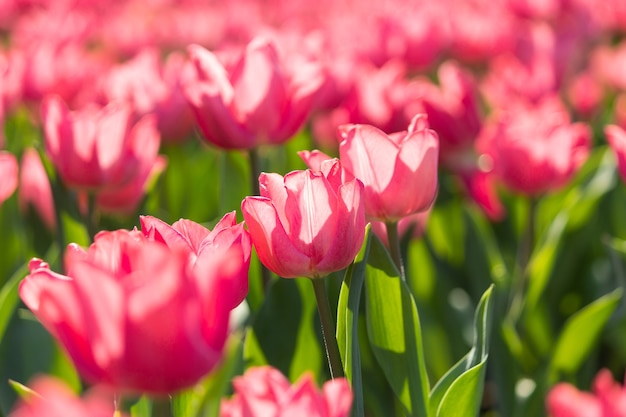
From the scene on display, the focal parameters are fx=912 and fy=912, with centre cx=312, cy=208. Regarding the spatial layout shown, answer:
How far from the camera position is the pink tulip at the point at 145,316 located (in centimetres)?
55

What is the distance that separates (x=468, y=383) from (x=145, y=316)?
16.9 inches

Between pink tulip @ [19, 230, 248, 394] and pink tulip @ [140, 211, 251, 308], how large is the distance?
0.10ft

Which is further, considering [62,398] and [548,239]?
[548,239]

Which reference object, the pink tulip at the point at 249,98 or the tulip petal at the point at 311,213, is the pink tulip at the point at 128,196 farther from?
the tulip petal at the point at 311,213

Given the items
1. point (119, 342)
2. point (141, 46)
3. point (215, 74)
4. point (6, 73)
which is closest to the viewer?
point (119, 342)

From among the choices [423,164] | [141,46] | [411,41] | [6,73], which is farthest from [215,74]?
[141,46]

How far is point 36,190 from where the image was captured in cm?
150

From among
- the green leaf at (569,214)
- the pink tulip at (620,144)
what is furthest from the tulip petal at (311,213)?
the green leaf at (569,214)

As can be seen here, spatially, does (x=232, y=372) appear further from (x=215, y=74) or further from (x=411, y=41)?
(x=411, y=41)

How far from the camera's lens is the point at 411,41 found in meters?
2.23

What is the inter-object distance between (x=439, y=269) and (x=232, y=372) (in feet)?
1.93

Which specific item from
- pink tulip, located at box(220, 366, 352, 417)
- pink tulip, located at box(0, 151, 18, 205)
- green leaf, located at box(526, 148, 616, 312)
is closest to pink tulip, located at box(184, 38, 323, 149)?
pink tulip, located at box(0, 151, 18, 205)

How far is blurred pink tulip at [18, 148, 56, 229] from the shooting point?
1492mm

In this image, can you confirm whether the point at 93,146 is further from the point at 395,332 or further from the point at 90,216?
the point at 395,332
